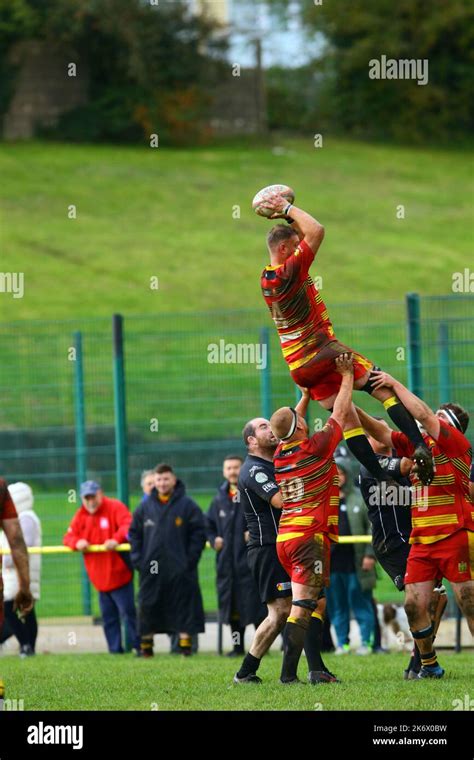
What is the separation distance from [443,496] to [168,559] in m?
5.39

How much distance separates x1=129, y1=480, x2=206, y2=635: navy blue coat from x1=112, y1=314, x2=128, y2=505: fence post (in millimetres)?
2022

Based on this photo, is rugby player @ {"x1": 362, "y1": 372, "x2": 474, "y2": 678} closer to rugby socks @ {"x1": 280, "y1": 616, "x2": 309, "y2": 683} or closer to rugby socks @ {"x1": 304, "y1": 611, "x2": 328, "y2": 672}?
rugby socks @ {"x1": 304, "y1": 611, "x2": 328, "y2": 672}

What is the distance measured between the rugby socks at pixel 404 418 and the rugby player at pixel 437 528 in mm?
48

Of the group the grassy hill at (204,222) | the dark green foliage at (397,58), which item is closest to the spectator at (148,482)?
the grassy hill at (204,222)

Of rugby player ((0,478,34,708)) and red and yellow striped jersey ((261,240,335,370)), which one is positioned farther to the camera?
red and yellow striped jersey ((261,240,335,370))

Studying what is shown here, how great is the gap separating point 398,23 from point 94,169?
1387cm

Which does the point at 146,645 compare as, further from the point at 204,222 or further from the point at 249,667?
the point at 204,222

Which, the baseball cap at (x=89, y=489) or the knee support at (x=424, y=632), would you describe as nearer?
the knee support at (x=424, y=632)

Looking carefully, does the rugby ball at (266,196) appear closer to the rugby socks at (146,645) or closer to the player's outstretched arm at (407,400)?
the player's outstretched arm at (407,400)

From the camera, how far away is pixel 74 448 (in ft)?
60.4

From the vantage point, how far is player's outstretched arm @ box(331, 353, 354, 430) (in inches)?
404

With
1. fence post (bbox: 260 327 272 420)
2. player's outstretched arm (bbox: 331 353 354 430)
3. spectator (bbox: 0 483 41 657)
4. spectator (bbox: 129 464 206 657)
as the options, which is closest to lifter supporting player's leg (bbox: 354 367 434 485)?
player's outstretched arm (bbox: 331 353 354 430)

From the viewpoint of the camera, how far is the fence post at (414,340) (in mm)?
16031
